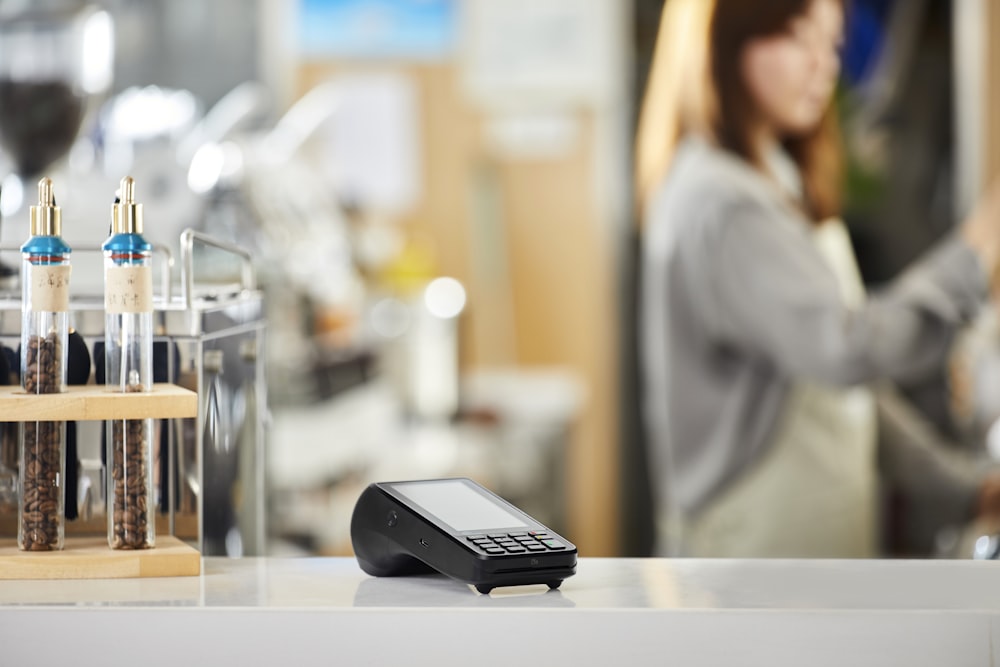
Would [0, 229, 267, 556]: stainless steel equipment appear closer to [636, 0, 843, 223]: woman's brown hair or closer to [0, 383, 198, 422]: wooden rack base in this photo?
[0, 383, 198, 422]: wooden rack base

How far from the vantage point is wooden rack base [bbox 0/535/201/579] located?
3.14 feet

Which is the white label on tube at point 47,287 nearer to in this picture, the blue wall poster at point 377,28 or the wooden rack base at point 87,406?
the wooden rack base at point 87,406

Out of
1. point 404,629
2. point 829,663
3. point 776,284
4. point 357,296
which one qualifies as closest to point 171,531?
point 404,629

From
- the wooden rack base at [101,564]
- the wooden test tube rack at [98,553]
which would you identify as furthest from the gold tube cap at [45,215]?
the wooden rack base at [101,564]

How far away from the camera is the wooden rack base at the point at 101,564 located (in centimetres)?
96

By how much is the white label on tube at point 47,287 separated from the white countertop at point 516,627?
238 mm

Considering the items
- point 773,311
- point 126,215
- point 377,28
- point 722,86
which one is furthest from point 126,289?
point 377,28

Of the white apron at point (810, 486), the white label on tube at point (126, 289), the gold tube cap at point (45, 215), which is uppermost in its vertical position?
the gold tube cap at point (45, 215)

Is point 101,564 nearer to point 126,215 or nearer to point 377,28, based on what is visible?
point 126,215

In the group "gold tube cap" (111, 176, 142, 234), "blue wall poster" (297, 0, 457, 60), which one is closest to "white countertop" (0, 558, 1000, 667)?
"gold tube cap" (111, 176, 142, 234)

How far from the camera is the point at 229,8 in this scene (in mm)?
4332

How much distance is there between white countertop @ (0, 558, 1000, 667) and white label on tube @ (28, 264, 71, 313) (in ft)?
0.78

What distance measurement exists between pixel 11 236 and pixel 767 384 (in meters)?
1.26

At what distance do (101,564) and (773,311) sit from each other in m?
1.33
